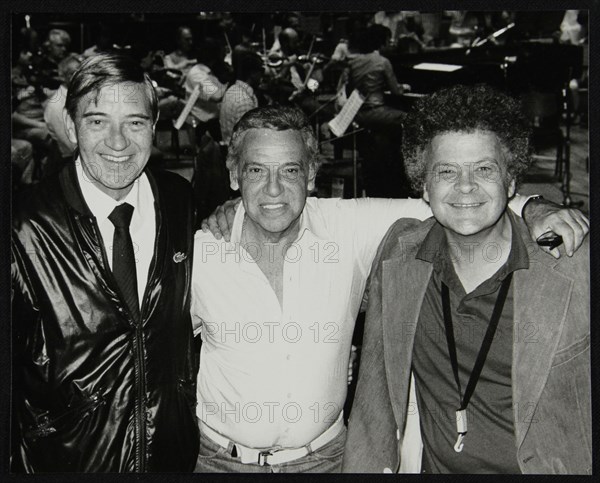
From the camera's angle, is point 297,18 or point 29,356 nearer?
point 29,356

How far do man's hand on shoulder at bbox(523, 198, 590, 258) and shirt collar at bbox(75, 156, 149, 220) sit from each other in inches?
43.9

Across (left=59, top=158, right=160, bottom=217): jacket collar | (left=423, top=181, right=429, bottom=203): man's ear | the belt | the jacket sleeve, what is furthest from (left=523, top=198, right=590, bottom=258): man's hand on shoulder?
(left=59, top=158, right=160, bottom=217): jacket collar

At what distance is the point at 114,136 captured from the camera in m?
2.22

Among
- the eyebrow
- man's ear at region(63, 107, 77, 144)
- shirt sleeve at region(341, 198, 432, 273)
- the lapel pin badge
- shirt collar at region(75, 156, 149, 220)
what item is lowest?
the lapel pin badge

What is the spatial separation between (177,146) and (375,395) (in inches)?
38.5

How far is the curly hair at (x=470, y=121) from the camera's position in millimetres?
2047

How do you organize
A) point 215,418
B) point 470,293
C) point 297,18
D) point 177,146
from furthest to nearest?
point 297,18, point 177,146, point 215,418, point 470,293

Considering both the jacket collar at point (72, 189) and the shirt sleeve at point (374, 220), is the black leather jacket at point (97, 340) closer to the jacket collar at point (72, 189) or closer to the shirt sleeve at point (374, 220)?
the jacket collar at point (72, 189)

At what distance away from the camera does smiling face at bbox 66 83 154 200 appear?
220cm

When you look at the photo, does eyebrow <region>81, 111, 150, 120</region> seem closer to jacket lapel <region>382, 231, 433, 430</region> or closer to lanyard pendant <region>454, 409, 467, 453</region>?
jacket lapel <region>382, 231, 433, 430</region>

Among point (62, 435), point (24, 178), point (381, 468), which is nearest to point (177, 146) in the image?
point (24, 178)

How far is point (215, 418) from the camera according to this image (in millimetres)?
2174

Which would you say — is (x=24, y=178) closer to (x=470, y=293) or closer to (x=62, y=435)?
(x=62, y=435)

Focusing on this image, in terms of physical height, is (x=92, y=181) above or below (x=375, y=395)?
above
